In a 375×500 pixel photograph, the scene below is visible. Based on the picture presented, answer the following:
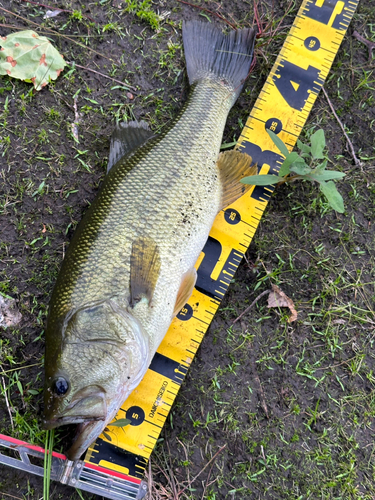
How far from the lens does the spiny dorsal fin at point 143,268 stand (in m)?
2.28

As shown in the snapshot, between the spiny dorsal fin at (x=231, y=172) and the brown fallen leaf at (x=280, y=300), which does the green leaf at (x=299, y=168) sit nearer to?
the spiny dorsal fin at (x=231, y=172)

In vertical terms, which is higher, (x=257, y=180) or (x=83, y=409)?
(x=257, y=180)

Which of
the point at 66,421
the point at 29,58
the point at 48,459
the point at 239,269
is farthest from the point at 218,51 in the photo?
the point at 48,459

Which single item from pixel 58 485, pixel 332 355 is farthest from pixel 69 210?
pixel 332 355

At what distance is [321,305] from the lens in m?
3.12

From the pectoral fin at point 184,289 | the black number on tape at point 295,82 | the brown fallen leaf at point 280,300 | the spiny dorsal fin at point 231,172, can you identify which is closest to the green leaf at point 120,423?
the pectoral fin at point 184,289

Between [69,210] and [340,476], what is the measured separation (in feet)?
9.82

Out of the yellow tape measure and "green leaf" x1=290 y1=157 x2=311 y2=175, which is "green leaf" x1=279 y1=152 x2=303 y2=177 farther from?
the yellow tape measure

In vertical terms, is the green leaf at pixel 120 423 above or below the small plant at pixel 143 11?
below

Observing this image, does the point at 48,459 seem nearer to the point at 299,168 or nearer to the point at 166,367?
the point at 166,367

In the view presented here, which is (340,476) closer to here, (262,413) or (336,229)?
(262,413)

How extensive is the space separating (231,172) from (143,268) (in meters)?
1.06

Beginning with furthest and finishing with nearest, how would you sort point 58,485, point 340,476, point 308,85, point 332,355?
point 308,85
point 332,355
point 340,476
point 58,485

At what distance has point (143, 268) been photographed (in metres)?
2.31
